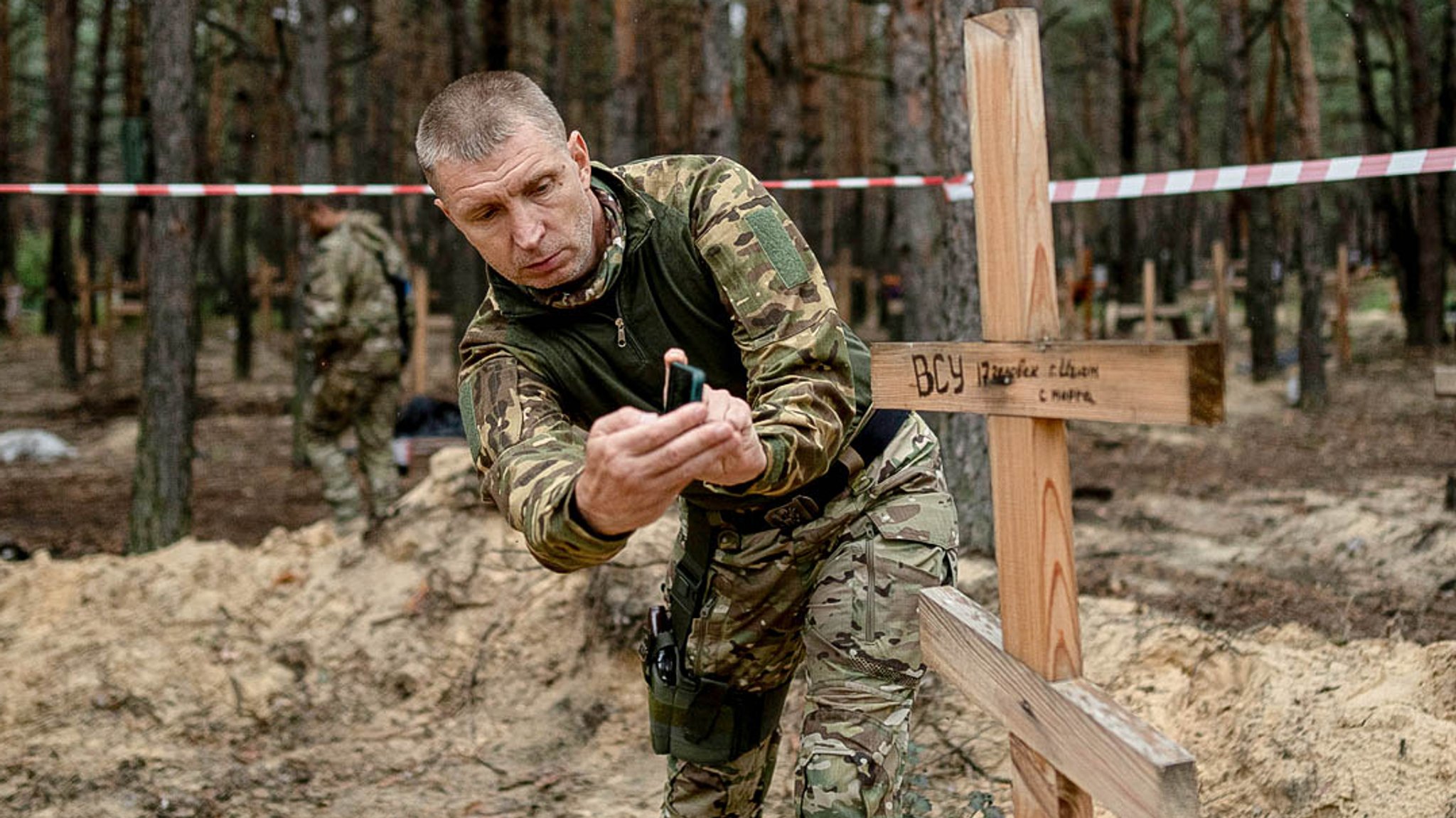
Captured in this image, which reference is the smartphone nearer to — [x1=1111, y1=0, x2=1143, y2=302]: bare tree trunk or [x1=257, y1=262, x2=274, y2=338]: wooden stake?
[x1=1111, y1=0, x2=1143, y2=302]: bare tree trunk

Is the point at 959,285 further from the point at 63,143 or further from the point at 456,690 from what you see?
the point at 63,143

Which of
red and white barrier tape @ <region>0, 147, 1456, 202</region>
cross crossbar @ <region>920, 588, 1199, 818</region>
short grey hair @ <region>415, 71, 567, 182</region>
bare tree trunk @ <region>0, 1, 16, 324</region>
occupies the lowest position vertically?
cross crossbar @ <region>920, 588, 1199, 818</region>

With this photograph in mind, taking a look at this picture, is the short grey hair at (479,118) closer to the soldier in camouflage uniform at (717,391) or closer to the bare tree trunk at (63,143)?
the soldier in camouflage uniform at (717,391)

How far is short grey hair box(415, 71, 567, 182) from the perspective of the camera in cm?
228

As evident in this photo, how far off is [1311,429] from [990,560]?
23.1ft

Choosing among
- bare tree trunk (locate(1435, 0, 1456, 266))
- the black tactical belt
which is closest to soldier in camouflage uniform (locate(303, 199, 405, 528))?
the black tactical belt

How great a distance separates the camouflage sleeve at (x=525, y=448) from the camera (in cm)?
200

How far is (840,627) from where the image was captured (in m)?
2.62

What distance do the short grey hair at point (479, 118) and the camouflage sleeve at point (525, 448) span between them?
382 millimetres

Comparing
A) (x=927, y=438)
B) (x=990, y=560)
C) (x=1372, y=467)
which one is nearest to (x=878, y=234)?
(x=1372, y=467)

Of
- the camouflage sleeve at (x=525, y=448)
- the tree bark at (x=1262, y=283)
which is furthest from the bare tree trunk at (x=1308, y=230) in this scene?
the camouflage sleeve at (x=525, y=448)

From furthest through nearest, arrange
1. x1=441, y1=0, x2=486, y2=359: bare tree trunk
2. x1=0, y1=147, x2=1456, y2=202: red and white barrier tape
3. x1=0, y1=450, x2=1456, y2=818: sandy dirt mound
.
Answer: x1=441, y1=0, x2=486, y2=359: bare tree trunk < x1=0, y1=147, x2=1456, y2=202: red and white barrier tape < x1=0, y1=450, x2=1456, y2=818: sandy dirt mound

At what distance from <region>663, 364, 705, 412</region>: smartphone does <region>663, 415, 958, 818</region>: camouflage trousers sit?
98cm

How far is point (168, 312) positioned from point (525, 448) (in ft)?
19.7
